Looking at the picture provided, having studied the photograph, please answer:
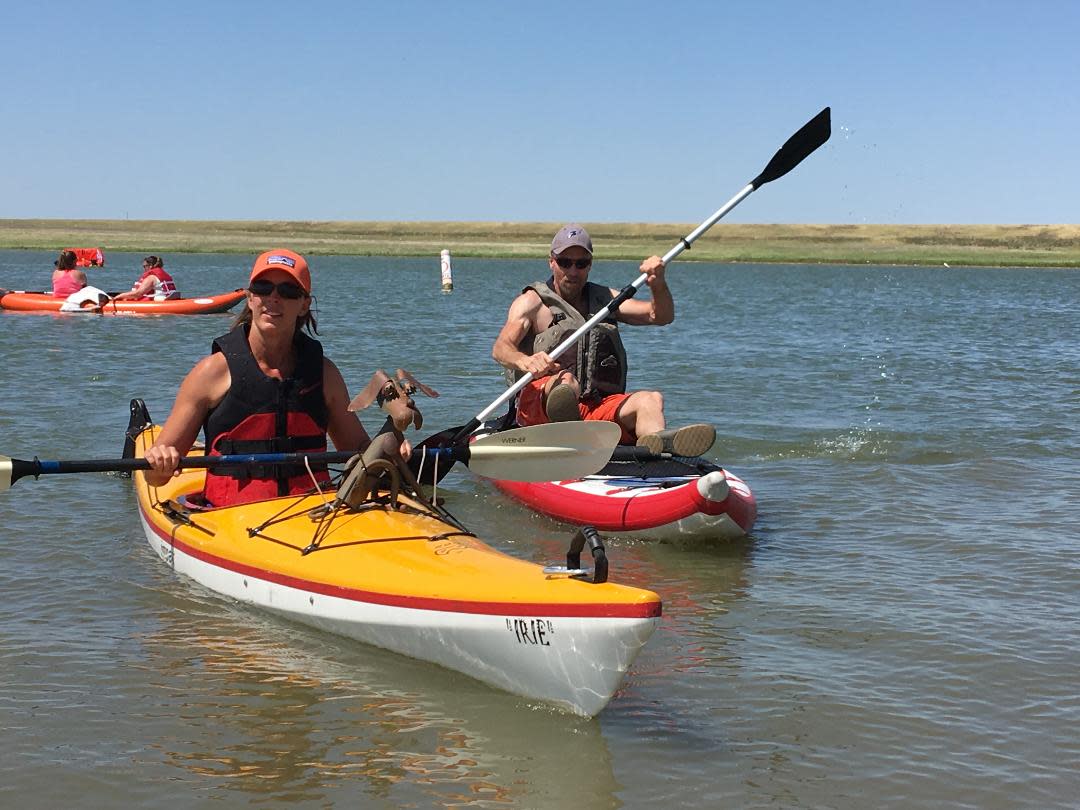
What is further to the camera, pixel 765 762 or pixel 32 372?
pixel 32 372

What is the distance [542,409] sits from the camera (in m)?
8.23

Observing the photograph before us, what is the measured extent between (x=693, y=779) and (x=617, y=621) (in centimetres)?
62

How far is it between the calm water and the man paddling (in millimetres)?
841

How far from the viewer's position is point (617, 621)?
14.0 ft

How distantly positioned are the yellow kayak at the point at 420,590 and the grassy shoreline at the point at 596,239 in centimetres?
7769

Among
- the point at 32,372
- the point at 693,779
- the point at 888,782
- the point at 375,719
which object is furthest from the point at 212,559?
the point at 32,372

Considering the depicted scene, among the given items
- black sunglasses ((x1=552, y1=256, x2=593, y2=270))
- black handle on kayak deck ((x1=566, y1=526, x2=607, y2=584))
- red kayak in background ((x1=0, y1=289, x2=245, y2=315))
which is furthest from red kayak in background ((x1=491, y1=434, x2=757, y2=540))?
red kayak in background ((x1=0, y1=289, x2=245, y2=315))

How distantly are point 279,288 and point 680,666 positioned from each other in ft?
7.97

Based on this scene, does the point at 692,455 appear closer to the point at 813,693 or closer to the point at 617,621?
the point at 813,693

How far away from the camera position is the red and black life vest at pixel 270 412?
19.1 ft

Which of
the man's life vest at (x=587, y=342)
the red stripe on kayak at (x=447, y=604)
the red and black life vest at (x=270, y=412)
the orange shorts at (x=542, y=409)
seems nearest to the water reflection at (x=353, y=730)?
the red stripe on kayak at (x=447, y=604)

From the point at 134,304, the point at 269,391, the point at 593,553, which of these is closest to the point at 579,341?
the point at 269,391

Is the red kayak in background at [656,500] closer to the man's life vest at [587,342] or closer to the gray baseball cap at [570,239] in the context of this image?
the man's life vest at [587,342]

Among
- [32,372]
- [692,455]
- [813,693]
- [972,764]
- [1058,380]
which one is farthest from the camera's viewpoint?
[1058,380]
